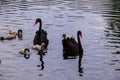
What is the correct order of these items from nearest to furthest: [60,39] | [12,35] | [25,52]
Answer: [25,52] → [60,39] → [12,35]

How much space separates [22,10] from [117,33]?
12933 millimetres

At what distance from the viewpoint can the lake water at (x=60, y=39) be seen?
22.5m

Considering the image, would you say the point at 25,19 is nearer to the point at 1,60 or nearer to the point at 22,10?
the point at 22,10

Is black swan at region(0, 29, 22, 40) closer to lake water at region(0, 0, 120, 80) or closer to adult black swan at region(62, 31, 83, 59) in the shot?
lake water at region(0, 0, 120, 80)

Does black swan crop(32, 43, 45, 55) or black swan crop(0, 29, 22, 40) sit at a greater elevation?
black swan crop(0, 29, 22, 40)

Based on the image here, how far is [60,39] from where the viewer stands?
98.9 ft

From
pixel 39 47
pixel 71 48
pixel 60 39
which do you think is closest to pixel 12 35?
pixel 60 39

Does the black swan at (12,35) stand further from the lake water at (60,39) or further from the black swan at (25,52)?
the black swan at (25,52)

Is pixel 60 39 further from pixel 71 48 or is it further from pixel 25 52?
pixel 25 52

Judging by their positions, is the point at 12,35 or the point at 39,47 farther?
the point at 12,35

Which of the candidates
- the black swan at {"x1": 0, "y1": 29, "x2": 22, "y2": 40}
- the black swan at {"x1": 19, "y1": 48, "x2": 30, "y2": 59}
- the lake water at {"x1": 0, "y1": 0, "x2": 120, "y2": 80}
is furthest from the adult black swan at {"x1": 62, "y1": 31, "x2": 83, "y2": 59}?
the black swan at {"x1": 0, "y1": 29, "x2": 22, "y2": 40}

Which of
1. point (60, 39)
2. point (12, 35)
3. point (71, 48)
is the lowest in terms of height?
point (71, 48)

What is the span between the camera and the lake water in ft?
73.9

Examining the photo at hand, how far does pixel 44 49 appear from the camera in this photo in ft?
92.3
